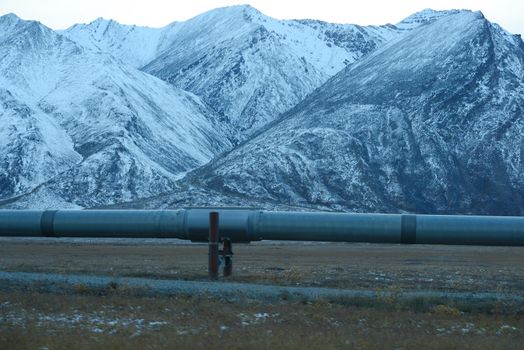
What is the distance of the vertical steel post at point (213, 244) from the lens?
2778 centimetres

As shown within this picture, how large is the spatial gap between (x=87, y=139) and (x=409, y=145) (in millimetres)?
67460

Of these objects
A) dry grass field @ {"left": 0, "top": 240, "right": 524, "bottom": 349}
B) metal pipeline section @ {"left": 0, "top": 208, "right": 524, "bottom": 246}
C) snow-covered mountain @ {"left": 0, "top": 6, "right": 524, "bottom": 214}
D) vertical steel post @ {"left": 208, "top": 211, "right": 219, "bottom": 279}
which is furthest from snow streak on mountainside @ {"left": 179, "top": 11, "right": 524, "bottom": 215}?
dry grass field @ {"left": 0, "top": 240, "right": 524, "bottom": 349}

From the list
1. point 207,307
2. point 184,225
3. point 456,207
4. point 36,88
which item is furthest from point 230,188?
point 207,307

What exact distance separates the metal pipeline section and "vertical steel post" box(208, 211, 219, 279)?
2.57 m

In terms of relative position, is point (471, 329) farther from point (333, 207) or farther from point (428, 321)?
point (333, 207)

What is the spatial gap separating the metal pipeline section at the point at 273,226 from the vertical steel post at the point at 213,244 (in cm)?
257

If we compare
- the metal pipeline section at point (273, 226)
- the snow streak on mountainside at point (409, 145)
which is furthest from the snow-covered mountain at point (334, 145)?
the metal pipeline section at point (273, 226)

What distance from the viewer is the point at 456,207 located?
14800 cm

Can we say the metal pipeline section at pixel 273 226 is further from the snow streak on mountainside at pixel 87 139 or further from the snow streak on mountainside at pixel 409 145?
the snow streak on mountainside at pixel 87 139

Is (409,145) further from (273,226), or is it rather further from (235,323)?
(235,323)

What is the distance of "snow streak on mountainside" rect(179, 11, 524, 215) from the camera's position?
14775 centimetres

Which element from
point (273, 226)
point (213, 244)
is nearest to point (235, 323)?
point (213, 244)

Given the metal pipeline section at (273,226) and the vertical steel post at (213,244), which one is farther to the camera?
the metal pipeline section at (273,226)

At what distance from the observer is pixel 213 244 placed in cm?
2775
